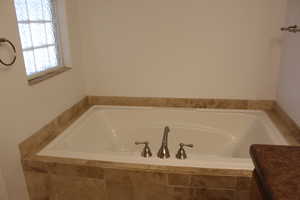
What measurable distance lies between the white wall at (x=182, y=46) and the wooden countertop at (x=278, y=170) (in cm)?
164

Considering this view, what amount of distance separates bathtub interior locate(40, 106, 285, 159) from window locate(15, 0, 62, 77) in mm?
546

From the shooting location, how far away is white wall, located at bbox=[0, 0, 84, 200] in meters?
1.46

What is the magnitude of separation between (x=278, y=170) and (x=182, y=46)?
1.79 metres

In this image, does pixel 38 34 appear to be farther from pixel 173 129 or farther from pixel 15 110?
pixel 173 129

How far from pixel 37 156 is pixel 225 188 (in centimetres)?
113

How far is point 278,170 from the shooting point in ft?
2.10

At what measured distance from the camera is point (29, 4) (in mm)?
1781

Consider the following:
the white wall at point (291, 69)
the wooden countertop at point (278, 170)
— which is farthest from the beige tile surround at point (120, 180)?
the wooden countertop at point (278, 170)

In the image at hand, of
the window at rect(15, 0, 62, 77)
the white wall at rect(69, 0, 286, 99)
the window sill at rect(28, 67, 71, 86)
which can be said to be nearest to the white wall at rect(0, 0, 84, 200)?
the window sill at rect(28, 67, 71, 86)

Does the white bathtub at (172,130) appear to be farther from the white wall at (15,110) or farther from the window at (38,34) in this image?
the window at (38,34)

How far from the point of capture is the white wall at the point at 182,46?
2186mm

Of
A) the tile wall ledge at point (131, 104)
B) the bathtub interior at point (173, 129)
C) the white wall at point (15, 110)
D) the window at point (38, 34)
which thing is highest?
the window at point (38, 34)

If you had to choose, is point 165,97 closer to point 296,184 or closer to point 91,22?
point 91,22

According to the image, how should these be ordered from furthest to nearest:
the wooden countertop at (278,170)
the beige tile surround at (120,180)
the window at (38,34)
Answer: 1. the window at (38,34)
2. the beige tile surround at (120,180)
3. the wooden countertop at (278,170)
